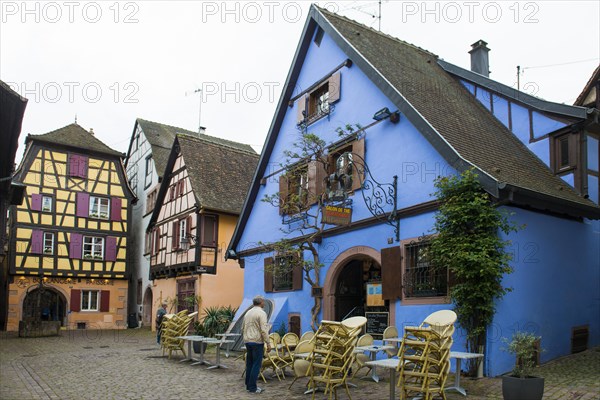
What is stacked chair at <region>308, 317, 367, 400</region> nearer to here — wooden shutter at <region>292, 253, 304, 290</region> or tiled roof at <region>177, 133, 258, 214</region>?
wooden shutter at <region>292, 253, 304, 290</region>

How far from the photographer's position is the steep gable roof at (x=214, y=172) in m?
24.3

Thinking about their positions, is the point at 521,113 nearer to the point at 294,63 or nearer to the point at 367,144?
the point at 367,144

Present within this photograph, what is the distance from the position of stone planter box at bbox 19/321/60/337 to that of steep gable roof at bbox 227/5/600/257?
11127 millimetres

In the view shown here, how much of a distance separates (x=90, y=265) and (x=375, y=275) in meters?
20.3

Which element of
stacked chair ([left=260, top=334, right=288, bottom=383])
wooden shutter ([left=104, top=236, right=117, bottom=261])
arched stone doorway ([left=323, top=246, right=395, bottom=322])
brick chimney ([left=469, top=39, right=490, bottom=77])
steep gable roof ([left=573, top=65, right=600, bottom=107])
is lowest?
stacked chair ([left=260, top=334, right=288, bottom=383])

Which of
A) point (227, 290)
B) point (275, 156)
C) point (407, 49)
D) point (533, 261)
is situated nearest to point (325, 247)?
point (275, 156)

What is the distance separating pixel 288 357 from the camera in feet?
34.4

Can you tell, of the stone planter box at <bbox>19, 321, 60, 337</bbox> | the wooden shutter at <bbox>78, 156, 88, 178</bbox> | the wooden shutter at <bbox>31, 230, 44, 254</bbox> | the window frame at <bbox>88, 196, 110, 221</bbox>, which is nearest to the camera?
the stone planter box at <bbox>19, 321, 60, 337</bbox>

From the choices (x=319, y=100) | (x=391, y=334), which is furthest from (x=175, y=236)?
(x=391, y=334)

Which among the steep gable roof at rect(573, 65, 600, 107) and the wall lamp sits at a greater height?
the steep gable roof at rect(573, 65, 600, 107)

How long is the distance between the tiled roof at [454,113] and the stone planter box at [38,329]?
16393 millimetres

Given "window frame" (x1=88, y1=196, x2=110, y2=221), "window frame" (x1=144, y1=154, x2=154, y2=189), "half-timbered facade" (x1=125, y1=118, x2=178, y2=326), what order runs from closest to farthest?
"half-timbered facade" (x1=125, y1=118, x2=178, y2=326)
"window frame" (x1=88, y1=196, x2=110, y2=221)
"window frame" (x1=144, y1=154, x2=154, y2=189)

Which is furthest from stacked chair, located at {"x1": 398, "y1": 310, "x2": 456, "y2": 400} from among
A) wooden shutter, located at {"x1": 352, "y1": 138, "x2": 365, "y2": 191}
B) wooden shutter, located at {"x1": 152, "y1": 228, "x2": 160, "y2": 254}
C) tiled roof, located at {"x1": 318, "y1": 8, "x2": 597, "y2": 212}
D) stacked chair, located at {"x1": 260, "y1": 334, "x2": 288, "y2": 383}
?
wooden shutter, located at {"x1": 152, "y1": 228, "x2": 160, "y2": 254}

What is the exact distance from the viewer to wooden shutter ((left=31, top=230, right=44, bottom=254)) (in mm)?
28797
